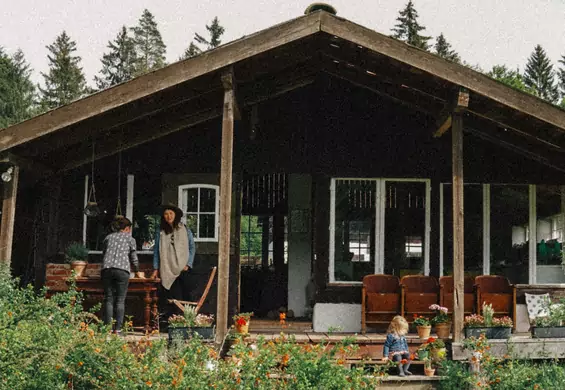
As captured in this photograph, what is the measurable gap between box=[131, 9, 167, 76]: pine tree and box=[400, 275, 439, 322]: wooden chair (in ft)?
134

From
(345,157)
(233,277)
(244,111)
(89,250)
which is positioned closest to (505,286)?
(345,157)

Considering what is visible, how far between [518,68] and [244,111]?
42200 millimetres

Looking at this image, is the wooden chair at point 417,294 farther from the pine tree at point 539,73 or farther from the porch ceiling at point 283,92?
the pine tree at point 539,73

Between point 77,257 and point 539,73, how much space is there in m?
45.6

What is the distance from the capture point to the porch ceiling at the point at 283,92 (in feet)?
25.8

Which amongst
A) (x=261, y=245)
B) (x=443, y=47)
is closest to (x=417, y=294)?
(x=261, y=245)

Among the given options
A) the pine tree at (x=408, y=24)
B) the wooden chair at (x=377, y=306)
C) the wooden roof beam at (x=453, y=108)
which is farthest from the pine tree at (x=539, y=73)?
the wooden chair at (x=377, y=306)

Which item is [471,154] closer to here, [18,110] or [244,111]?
[244,111]

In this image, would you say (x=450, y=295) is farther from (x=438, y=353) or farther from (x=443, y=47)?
(x=443, y=47)

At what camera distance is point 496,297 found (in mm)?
9828

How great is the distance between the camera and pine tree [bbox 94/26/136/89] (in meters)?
46.4

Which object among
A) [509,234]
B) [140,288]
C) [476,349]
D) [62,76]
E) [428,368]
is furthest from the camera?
[62,76]

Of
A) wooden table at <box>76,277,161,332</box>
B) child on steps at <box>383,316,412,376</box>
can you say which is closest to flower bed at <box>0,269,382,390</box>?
child on steps at <box>383,316,412,376</box>

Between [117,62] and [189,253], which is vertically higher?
[117,62]
